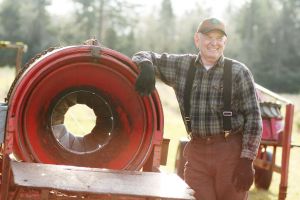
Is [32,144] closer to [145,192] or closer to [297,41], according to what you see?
[145,192]

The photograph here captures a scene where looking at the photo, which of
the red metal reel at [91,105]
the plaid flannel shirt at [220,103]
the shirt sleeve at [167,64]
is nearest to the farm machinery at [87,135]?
the red metal reel at [91,105]

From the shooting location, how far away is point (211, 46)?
3.43 m

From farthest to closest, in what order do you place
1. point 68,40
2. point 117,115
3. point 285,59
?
point 285,59 → point 68,40 → point 117,115

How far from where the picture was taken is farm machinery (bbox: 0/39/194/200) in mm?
2811

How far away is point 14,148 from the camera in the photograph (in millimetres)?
3131

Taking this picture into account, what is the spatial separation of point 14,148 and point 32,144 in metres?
0.25

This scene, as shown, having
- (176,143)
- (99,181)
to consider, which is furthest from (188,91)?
(176,143)

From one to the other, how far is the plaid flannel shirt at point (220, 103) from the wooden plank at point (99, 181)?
0.63 meters

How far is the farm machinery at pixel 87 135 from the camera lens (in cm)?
281

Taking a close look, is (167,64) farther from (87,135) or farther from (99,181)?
(99,181)

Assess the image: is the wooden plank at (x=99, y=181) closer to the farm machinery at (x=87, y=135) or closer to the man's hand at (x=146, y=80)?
the farm machinery at (x=87, y=135)

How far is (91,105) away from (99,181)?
4.18ft

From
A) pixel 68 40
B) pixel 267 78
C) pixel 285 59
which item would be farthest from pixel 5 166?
pixel 285 59

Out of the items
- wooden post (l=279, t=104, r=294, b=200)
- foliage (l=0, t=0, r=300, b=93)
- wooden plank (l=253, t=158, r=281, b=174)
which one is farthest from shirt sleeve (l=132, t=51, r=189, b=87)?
foliage (l=0, t=0, r=300, b=93)
